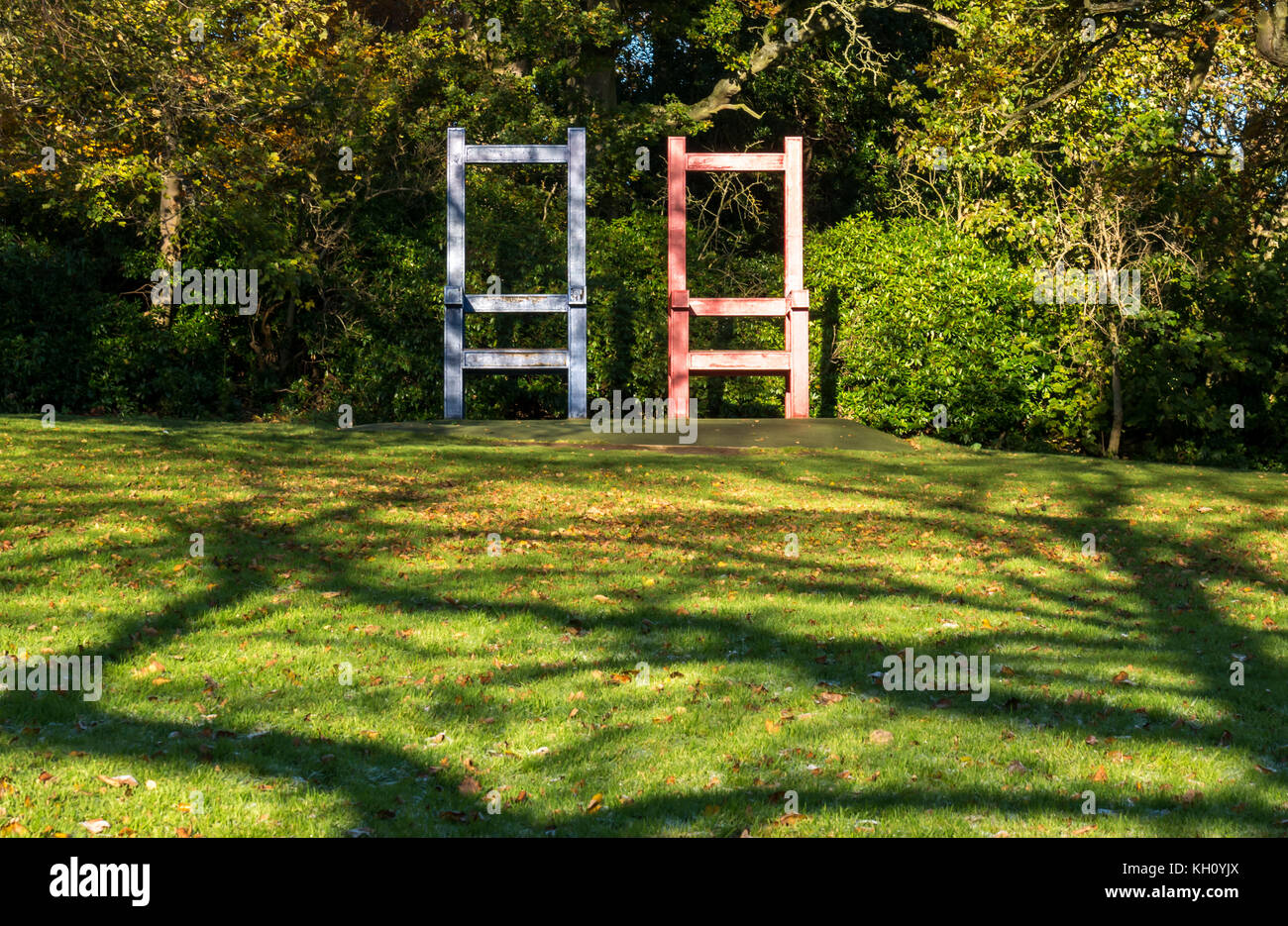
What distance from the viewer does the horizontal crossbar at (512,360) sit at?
19469 millimetres

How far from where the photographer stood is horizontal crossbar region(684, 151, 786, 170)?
20.0 m

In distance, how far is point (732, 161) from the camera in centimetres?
2006

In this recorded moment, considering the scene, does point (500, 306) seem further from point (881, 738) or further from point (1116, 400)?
point (881, 738)

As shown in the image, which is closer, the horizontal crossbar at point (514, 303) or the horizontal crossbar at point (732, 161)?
the horizontal crossbar at point (514, 303)

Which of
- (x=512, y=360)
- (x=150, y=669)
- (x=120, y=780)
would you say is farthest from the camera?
(x=512, y=360)

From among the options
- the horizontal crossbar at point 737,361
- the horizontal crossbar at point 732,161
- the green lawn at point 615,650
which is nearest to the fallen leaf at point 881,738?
the green lawn at point 615,650
